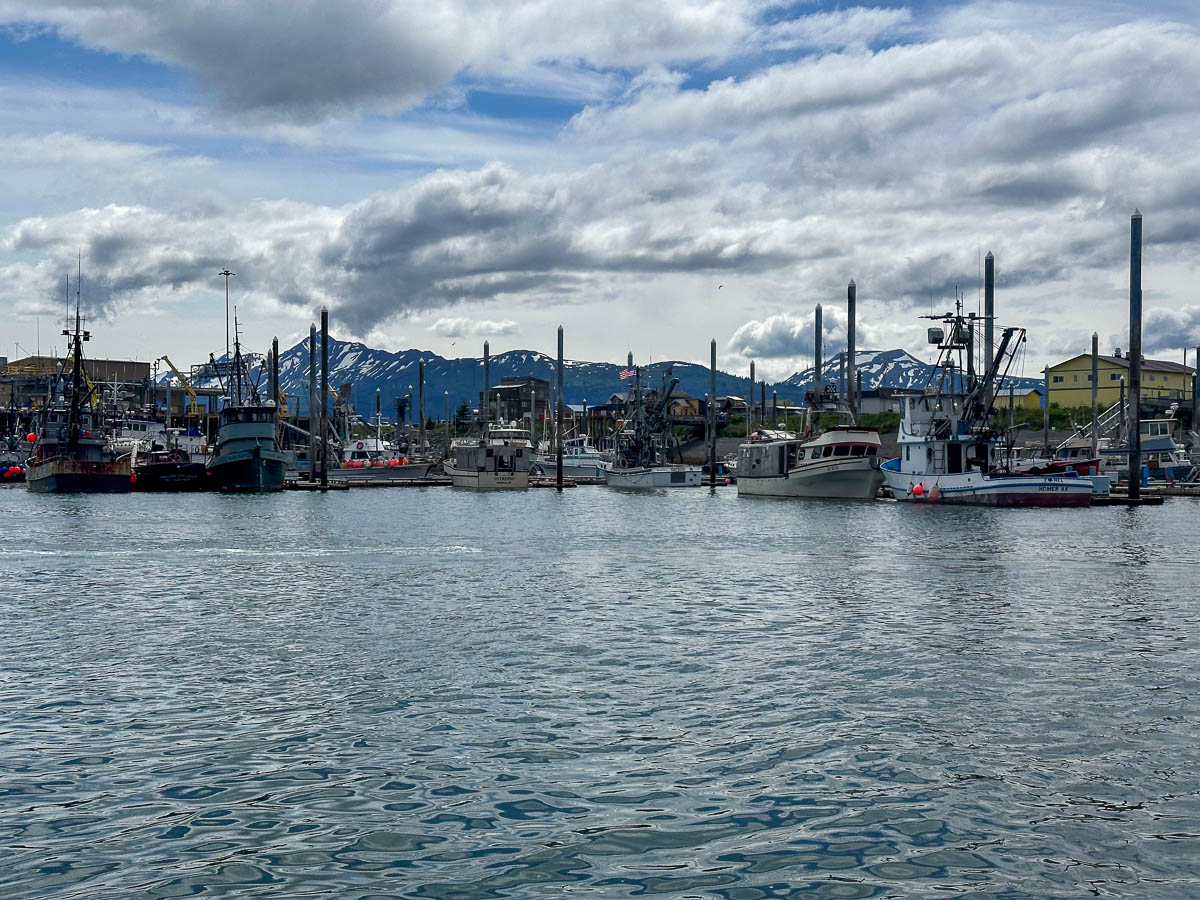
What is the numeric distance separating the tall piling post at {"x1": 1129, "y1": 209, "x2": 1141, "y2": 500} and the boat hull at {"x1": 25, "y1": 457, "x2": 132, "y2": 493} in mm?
73853

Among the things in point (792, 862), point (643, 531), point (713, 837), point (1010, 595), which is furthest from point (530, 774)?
point (643, 531)

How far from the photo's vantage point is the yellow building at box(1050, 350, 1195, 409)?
160m

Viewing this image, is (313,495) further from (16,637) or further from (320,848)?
(320,848)

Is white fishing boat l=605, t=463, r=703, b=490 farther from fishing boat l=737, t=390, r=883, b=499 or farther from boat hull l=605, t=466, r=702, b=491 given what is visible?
fishing boat l=737, t=390, r=883, b=499

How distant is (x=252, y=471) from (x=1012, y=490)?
2262 inches

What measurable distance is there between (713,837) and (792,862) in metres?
0.91

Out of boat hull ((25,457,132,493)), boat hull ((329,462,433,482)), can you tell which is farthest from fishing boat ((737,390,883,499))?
boat hull ((25,457,132,493))

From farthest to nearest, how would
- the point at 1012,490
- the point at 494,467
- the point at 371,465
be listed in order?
the point at 371,465 → the point at 494,467 → the point at 1012,490

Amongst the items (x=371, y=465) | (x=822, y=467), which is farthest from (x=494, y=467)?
(x=822, y=467)

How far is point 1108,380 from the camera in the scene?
6299 inches

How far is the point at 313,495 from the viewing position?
9225 centimetres

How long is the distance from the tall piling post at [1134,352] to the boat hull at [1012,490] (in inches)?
145

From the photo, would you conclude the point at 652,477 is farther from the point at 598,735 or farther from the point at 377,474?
the point at 598,735

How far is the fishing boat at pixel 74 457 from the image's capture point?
89.9 m
